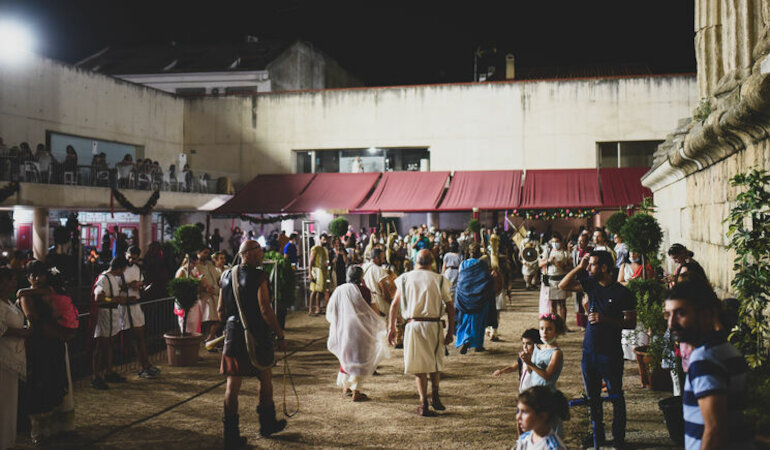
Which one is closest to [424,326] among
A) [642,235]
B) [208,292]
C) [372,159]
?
[642,235]

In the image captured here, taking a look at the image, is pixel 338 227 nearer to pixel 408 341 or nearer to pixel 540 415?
pixel 408 341

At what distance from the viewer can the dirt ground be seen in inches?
231

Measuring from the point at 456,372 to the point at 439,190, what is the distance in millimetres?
15322

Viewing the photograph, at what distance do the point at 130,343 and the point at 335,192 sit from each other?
14.3 meters

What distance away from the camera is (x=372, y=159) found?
25.7m

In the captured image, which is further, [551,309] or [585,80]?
[585,80]

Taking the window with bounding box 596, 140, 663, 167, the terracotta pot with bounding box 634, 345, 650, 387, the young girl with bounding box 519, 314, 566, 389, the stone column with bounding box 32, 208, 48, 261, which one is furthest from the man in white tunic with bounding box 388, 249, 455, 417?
the window with bounding box 596, 140, 663, 167

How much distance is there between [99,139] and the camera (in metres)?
23.0

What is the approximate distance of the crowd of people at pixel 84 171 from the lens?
54.6 feet

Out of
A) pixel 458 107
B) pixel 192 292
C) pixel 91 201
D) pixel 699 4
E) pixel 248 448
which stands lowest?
pixel 248 448

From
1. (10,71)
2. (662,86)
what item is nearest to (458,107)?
(662,86)

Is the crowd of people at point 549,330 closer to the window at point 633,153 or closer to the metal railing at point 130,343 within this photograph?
the metal railing at point 130,343

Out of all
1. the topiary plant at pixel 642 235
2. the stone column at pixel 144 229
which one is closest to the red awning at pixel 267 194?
the stone column at pixel 144 229

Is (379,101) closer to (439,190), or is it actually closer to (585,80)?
(439,190)
